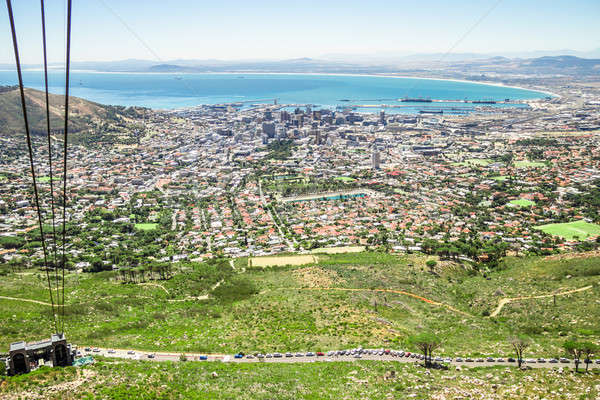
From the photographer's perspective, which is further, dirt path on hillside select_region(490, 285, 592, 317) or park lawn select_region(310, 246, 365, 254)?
park lawn select_region(310, 246, 365, 254)

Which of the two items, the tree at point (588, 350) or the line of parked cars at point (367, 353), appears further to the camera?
the line of parked cars at point (367, 353)

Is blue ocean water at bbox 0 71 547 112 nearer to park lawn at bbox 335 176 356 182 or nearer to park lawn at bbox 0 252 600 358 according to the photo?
park lawn at bbox 335 176 356 182

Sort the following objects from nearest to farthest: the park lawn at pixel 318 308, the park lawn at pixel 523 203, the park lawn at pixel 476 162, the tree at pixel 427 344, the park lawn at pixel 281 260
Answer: the tree at pixel 427 344 → the park lawn at pixel 318 308 → the park lawn at pixel 281 260 → the park lawn at pixel 523 203 → the park lawn at pixel 476 162

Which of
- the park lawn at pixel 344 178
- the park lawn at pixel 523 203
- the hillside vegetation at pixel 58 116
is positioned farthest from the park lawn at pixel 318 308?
the hillside vegetation at pixel 58 116

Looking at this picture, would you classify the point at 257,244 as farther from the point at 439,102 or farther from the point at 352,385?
the point at 439,102

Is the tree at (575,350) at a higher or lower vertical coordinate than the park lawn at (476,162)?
lower

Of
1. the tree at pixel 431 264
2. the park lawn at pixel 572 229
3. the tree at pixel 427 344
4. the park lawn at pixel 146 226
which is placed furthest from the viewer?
the park lawn at pixel 146 226

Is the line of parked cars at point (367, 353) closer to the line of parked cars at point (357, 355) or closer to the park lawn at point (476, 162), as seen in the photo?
A: the line of parked cars at point (357, 355)

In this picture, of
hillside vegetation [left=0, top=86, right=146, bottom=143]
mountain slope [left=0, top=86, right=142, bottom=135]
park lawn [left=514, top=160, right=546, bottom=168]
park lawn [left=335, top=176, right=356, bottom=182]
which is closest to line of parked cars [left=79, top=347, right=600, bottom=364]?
park lawn [left=335, top=176, right=356, bottom=182]
